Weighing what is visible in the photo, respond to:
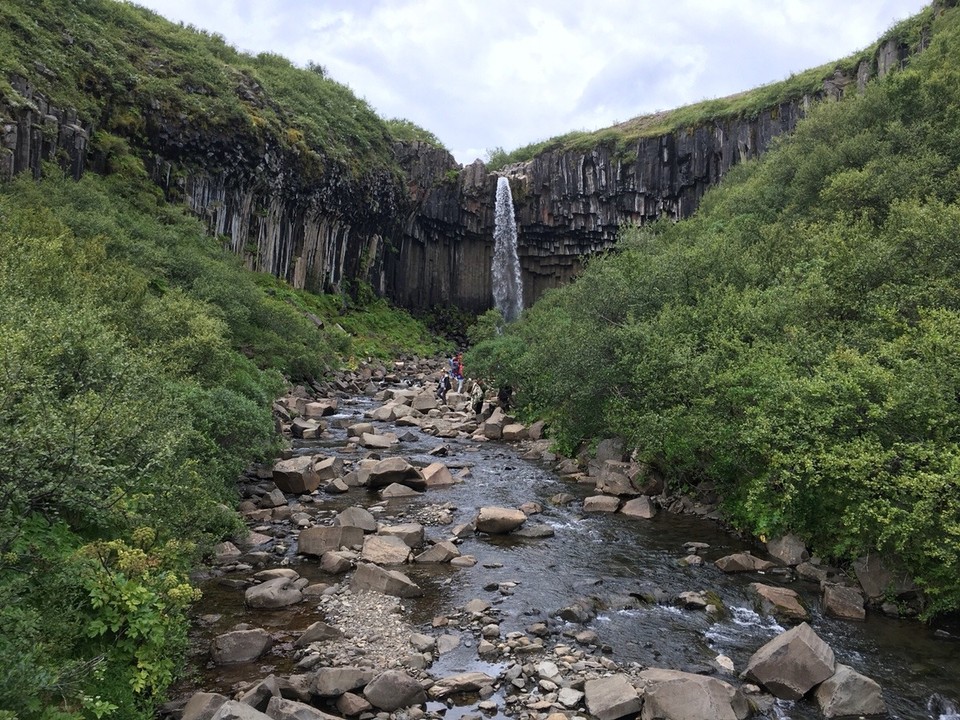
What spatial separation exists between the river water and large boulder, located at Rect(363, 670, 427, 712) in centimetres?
60

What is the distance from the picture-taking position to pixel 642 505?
1716 centimetres

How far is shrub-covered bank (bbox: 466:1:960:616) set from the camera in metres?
11.3

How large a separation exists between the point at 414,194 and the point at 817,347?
204 feet

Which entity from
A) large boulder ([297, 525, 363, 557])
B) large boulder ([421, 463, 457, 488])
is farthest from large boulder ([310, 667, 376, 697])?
large boulder ([421, 463, 457, 488])

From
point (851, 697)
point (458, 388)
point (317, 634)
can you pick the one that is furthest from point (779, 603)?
A: point (458, 388)

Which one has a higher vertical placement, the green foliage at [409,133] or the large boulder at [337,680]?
the green foliage at [409,133]

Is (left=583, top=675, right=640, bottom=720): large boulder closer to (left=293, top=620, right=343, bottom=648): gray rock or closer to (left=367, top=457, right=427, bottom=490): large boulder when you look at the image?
(left=293, top=620, right=343, bottom=648): gray rock

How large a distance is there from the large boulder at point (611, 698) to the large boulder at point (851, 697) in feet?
8.52

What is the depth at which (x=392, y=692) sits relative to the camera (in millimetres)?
A: 8227

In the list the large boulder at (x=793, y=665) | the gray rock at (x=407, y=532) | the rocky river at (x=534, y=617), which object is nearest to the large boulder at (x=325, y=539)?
the rocky river at (x=534, y=617)

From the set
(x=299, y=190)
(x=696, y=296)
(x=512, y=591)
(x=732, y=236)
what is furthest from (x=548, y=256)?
(x=512, y=591)

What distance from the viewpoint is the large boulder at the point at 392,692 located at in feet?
26.9

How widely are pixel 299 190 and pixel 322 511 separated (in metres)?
45.5

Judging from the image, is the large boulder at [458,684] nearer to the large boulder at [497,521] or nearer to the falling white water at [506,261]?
the large boulder at [497,521]
